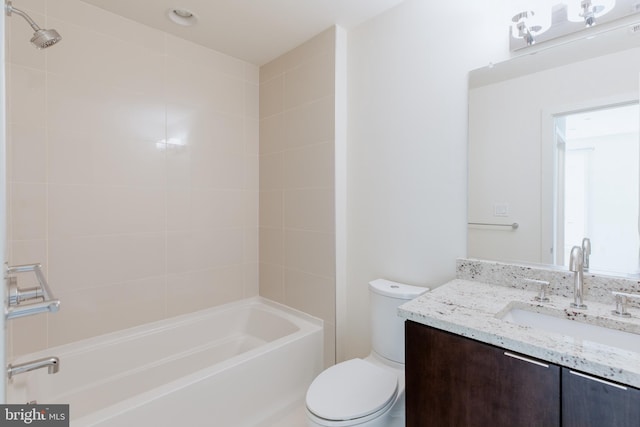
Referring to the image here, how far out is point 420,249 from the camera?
1750 millimetres

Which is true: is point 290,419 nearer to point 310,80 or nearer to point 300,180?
point 300,180

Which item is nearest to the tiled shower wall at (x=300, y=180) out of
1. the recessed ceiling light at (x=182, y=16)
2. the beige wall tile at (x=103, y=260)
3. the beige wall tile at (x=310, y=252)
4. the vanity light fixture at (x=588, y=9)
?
the beige wall tile at (x=310, y=252)

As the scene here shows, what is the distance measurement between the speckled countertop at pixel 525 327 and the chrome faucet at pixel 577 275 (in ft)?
0.12

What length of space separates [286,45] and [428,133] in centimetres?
129

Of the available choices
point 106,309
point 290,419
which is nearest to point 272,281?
point 290,419

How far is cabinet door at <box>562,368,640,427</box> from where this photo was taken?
2.46 feet

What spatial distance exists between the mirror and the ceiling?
2.88 feet

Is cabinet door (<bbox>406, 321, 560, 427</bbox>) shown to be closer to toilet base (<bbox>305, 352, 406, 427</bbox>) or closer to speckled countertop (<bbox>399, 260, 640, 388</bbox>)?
speckled countertop (<bbox>399, 260, 640, 388</bbox>)

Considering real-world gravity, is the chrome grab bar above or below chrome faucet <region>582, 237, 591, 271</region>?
below

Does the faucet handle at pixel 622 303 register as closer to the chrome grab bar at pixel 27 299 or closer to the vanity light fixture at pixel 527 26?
the vanity light fixture at pixel 527 26

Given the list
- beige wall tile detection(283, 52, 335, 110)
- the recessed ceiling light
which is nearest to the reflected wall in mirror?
beige wall tile detection(283, 52, 335, 110)

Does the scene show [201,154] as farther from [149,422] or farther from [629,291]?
[629,291]

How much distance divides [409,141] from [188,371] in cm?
206

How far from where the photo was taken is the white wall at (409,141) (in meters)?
1.59
